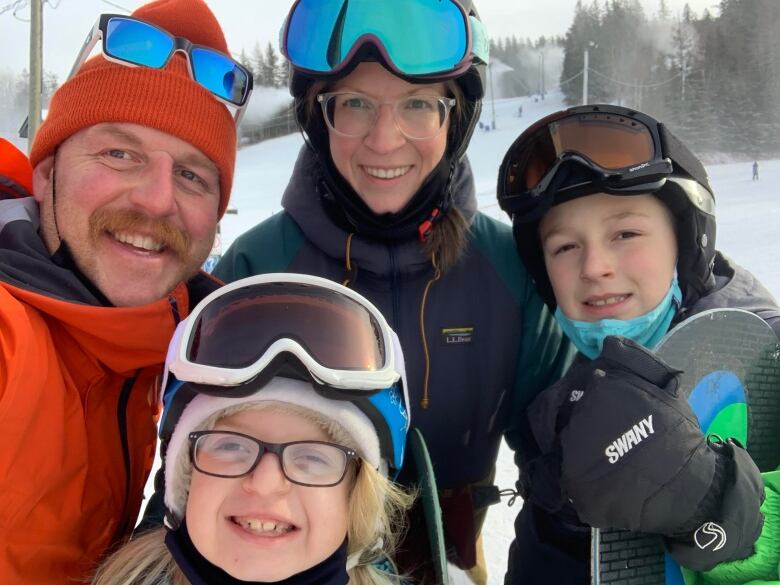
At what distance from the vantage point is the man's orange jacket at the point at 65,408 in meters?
1.63

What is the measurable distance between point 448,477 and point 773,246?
46.3 ft

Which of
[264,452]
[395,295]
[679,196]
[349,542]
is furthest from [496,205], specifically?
[264,452]

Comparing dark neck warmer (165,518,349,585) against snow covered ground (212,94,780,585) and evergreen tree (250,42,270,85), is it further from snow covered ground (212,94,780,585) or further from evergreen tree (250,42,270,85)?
evergreen tree (250,42,270,85)

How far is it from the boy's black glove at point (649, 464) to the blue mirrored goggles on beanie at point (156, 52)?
1.93 meters

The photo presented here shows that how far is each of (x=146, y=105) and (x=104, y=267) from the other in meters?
0.65

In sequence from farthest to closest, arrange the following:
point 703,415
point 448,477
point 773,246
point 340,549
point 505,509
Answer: point 773,246 < point 505,509 < point 448,477 < point 703,415 < point 340,549

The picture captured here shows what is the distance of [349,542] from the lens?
171cm

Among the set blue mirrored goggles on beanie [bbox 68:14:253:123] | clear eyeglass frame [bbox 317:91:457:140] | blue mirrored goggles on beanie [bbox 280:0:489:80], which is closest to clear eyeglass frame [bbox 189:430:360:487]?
clear eyeglass frame [bbox 317:91:457:140]

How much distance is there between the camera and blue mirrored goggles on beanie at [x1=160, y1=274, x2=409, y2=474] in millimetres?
1625

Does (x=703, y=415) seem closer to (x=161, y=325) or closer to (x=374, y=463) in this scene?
(x=374, y=463)

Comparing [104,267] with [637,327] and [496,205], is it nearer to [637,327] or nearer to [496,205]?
[637,327]

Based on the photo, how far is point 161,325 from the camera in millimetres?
2061

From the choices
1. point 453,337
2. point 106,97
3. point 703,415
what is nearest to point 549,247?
point 453,337

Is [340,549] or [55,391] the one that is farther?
[55,391]
